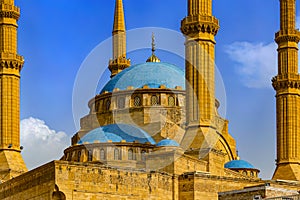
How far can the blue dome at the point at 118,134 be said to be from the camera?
45688 mm

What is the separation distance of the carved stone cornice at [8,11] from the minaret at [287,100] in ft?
55.4

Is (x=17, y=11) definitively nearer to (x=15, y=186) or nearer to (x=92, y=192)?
(x=15, y=186)

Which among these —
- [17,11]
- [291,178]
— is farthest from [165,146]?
[17,11]

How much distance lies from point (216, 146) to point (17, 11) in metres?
16.1

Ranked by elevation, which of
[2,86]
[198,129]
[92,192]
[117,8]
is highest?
[117,8]

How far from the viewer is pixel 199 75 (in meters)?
44.8

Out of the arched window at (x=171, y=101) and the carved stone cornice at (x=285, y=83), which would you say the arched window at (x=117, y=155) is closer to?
the arched window at (x=171, y=101)

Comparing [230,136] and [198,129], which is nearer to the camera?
[198,129]

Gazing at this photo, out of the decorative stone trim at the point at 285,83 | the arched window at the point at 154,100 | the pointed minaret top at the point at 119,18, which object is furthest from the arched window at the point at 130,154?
the pointed minaret top at the point at 119,18

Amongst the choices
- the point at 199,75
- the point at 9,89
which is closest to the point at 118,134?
the point at 199,75

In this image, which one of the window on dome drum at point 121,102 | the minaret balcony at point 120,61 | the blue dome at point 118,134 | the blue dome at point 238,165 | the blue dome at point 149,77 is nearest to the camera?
the blue dome at point 118,134

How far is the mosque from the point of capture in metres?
36.2

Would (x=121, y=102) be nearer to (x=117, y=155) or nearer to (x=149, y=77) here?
(x=149, y=77)

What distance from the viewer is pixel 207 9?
46656 millimetres
